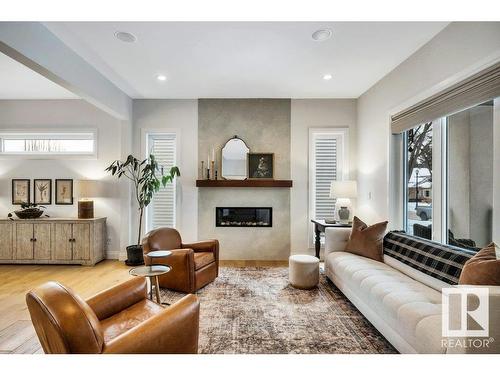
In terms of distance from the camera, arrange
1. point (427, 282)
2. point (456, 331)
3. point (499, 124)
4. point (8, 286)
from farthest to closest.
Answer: point (8, 286) → point (427, 282) → point (499, 124) → point (456, 331)

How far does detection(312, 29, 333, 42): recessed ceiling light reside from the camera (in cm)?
256

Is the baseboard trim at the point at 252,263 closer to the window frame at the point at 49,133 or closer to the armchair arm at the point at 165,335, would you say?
→ the armchair arm at the point at 165,335

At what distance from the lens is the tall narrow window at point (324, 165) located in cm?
459

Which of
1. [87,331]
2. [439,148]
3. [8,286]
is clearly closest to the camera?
[87,331]

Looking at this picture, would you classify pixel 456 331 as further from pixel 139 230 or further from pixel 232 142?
pixel 139 230

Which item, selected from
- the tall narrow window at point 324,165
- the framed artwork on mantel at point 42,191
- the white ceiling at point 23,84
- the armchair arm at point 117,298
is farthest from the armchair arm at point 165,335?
the framed artwork on mantel at point 42,191

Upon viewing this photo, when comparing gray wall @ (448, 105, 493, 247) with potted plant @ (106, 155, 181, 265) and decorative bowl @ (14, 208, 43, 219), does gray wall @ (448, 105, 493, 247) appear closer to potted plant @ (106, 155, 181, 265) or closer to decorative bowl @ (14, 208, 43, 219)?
potted plant @ (106, 155, 181, 265)

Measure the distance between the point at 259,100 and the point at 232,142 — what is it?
0.88 meters

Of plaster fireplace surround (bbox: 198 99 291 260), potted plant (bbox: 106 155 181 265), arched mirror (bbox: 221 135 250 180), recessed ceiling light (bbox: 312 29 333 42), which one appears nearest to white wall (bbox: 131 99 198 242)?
plaster fireplace surround (bbox: 198 99 291 260)

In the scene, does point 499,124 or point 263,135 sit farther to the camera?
point 263,135

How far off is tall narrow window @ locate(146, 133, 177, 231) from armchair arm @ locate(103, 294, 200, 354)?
10.9 feet

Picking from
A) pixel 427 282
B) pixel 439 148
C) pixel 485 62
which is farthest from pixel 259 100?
pixel 427 282

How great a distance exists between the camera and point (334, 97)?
452 cm

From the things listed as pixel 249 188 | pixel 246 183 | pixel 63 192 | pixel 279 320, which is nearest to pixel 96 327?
pixel 279 320
